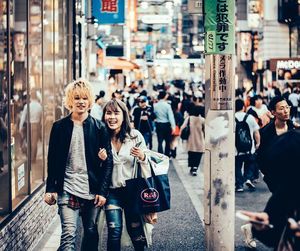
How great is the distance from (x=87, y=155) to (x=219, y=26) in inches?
74.4

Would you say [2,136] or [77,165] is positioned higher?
[2,136]

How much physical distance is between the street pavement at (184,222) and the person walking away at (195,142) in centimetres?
60

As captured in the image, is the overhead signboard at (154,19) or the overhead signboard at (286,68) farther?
the overhead signboard at (154,19)

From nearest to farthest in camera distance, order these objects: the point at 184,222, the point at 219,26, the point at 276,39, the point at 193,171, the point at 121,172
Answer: the point at 121,172 → the point at 219,26 → the point at 184,222 → the point at 193,171 → the point at 276,39

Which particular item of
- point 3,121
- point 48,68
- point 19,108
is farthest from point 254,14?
point 3,121

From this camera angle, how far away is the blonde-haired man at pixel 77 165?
6.54 m

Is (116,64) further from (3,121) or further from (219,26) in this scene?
(219,26)

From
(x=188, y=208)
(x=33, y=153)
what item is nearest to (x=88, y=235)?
(x=33, y=153)

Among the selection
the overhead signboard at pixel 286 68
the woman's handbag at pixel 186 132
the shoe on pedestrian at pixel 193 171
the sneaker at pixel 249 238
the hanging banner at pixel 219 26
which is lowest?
the shoe on pedestrian at pixel 193 171

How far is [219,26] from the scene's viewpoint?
7316 mm

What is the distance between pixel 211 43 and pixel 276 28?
154ft

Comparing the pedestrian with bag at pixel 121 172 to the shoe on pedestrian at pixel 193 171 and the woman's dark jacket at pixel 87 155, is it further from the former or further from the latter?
the shoe on pedestrian at pixel 193 171

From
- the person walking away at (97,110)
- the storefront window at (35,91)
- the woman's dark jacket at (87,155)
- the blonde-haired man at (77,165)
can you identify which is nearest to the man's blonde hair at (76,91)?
the blonde-haired man at (77,165)

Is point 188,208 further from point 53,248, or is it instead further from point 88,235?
point 88,235
